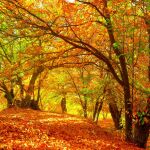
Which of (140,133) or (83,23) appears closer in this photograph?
(83,23)

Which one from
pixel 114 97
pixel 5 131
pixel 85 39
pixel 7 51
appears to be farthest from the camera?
pixel 7 51

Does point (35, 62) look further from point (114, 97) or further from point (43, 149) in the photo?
point (114, 97)

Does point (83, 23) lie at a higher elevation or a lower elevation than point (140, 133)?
higher

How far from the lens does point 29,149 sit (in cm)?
933

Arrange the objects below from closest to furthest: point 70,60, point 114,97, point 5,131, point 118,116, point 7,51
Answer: point 5,131 < point 70,60 < point 114,97 < point 118,116 < point 7,51

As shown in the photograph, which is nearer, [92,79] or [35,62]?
[35,62]

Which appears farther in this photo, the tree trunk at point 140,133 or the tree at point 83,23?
the tree trunk at point 140,133

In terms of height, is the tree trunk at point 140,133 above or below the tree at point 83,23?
below

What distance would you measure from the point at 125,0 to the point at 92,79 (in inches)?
499

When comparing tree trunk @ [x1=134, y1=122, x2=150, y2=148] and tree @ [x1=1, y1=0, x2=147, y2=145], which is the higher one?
tree @ [x1=1, y1=0, x2=147, y2=145]

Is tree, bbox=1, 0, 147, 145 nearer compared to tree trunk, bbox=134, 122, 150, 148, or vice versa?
tree, bbox=1, 0, 147, 145

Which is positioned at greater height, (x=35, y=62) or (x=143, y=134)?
(x=35, y=62)

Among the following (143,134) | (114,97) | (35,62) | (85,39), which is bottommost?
(143,134)

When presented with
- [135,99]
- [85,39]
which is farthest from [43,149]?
[85,39]
